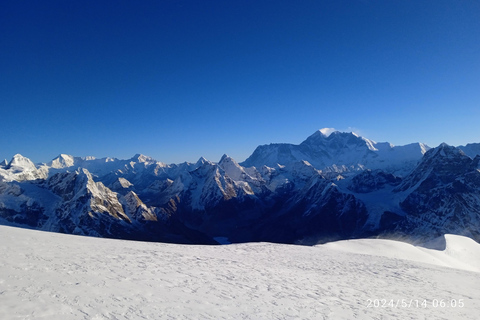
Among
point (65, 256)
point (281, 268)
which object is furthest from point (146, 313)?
point (281, 268)

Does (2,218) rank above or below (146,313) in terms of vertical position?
below

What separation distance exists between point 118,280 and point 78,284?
222 centimetres

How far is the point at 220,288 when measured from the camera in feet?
57.6

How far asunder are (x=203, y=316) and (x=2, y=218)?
21842cm

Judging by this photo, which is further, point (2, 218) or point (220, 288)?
point (2, 218)

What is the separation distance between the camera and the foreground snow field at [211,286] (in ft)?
43.4

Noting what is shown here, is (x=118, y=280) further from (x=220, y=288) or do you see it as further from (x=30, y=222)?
(x=30, y=222)

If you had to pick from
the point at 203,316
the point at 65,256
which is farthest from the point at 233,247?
the point at 203,316

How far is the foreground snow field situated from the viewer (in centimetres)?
1322

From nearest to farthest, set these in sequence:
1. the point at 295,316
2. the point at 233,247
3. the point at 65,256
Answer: the point at 295,316
the point at 65,256
the point at 233,247

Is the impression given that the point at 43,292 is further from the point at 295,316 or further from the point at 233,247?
the point at 233,247

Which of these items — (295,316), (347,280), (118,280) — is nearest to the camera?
(295,316)

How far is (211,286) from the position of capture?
17.8m

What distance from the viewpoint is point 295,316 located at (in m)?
14.6
